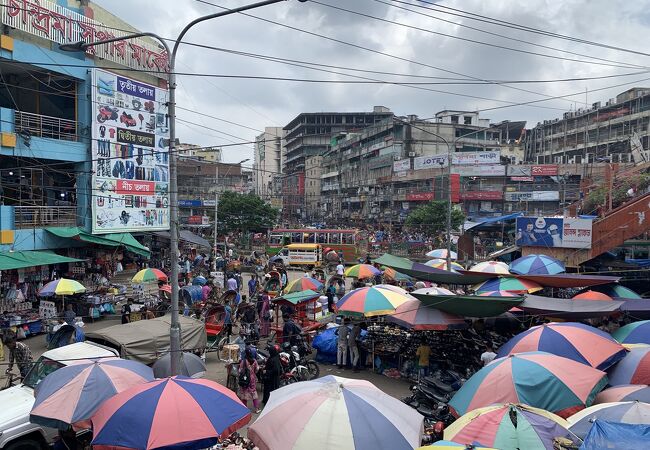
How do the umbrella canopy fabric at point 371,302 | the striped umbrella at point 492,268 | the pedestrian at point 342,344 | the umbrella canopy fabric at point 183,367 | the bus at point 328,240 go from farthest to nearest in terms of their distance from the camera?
the bus at point 328,240
the striped umbrella at point 492,268
the pedestrian at point 342,344
the umbrella canopy fabric at point 371,302
the umbrella canopy fabric at point 183,367

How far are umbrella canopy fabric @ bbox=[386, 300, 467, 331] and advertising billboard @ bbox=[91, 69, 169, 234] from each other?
15538 mm

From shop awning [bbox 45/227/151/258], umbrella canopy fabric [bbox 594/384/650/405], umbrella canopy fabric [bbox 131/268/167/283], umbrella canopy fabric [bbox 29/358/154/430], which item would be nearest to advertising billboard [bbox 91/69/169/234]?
shop awning [bbox 45/227/151/258]

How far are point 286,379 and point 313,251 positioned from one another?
2531 centimetres

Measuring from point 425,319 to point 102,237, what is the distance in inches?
717

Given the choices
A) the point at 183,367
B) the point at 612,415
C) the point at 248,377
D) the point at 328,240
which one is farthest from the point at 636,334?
the point at 328,240

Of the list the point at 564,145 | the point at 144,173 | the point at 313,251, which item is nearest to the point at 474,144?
the point at 564,145

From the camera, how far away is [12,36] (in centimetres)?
2036

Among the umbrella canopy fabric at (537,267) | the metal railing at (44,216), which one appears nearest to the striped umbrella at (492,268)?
the umbrella canopy fabric at (537,267)

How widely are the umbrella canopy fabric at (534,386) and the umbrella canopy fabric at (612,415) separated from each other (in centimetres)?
73

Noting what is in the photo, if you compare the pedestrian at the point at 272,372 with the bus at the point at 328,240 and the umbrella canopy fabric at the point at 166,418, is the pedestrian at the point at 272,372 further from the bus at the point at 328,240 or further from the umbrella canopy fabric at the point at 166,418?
the bus at the point at 328,240

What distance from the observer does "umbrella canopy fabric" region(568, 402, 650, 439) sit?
5.65m

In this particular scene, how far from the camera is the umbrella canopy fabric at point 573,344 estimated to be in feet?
27.9

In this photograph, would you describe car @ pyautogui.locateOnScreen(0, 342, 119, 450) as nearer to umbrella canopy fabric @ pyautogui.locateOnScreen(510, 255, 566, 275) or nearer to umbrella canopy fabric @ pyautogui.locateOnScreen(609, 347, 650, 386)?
umbrella canopy fabric @ pyautogui.locateOnScreen(609, 347, 650, 386)

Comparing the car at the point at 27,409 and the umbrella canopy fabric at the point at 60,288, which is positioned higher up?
the umbrella canopy fabric at the point at 60,288
